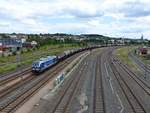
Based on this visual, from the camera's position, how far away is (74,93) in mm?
48000

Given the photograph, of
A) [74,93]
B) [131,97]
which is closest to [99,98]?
[131,97]

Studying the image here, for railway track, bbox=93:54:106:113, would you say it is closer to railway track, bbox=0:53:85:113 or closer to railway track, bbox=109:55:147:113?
railway track, bbox=109:55:147:113

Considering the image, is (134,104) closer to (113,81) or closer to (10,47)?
(113,81)

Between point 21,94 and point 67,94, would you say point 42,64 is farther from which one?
point 67,94

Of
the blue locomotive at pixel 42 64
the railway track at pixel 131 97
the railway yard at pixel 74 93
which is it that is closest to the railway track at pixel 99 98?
the railway yard at pixel 74 93

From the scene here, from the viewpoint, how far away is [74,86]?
178 feet

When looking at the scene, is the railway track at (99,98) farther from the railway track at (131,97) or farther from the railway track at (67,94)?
the railway track at (131,97)

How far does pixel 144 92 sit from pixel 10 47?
326 feet

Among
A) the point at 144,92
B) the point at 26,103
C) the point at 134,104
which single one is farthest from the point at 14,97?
the point at 144,92

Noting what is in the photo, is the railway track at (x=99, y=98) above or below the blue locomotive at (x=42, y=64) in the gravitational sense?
below

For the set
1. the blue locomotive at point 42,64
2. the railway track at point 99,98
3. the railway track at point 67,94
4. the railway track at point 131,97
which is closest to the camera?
the railway track at point 99,98

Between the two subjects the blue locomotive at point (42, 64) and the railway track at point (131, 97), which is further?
the blue locomotive at point (42, 64)

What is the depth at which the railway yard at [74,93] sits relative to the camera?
38.3 meters

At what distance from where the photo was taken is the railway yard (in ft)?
126
